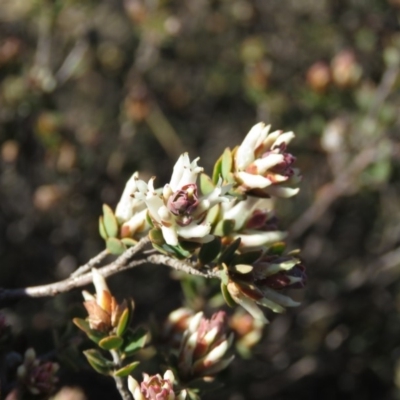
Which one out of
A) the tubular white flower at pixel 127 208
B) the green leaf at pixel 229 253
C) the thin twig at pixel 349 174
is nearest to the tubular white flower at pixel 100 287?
the tubular white flower at pixel 127 208

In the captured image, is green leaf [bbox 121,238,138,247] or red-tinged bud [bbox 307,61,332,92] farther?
red-tinged bud [bbox 307,61,332,92]

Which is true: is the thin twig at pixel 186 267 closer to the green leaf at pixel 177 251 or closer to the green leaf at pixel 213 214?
the green leaf at pixel 177 251

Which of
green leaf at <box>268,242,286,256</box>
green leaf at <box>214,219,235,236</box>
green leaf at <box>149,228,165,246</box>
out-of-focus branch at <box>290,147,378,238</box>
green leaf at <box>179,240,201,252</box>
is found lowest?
out-of-focus branch at <box>290,147,378,238</box>

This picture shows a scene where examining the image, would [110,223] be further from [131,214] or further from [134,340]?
[134,340]

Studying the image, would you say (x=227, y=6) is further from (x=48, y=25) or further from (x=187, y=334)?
(x=187, y=334)

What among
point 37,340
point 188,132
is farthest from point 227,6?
point 37,340

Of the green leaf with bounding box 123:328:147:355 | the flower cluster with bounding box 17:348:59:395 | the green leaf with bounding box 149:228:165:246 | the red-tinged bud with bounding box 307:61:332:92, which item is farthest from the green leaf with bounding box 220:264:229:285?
the red-tinged bud with bounding box 307:61:332:92

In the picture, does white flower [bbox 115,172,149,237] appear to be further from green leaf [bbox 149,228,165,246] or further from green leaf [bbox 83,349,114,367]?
green leaf [bbox 83,349,114,367]
